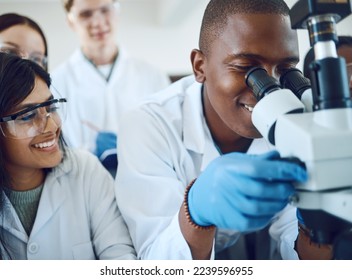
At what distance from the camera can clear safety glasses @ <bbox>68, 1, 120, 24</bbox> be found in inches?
44.8

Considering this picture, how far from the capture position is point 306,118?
60 centimetres

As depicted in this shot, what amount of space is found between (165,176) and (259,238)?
Answer: 397 mm

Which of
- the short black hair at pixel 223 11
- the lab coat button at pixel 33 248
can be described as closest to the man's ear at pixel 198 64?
the short black hair at pixel 223 11

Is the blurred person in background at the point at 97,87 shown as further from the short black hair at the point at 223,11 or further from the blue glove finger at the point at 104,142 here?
the short black hair at the point at 223,11

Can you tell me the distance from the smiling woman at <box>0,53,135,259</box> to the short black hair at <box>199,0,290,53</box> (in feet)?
1.32

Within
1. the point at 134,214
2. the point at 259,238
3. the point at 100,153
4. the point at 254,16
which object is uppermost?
the point at 254,16

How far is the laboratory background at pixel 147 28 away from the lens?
1047 millimetres

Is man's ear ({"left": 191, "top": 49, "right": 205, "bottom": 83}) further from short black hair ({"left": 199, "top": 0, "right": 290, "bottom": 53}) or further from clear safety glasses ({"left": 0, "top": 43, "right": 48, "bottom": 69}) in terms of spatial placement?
clear safety glasses ({"left": 0, "top": 43, "right": 48, "bottom": 69})

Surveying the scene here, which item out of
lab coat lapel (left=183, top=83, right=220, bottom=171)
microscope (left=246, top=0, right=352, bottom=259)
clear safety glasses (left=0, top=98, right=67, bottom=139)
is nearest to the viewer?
microscope (left=246, top=0, right=352, bottom=259)

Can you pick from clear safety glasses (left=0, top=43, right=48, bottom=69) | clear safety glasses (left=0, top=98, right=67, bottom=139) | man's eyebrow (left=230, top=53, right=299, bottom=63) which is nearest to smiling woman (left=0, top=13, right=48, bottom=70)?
clear safety glasses (left=0, top=43, right=48, bottom=69)

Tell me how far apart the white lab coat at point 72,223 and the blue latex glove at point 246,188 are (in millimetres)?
356

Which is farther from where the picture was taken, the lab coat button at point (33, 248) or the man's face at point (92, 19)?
the man's face at point (92, 19)

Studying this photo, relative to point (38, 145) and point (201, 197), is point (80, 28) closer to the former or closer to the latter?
point (38, 145)
